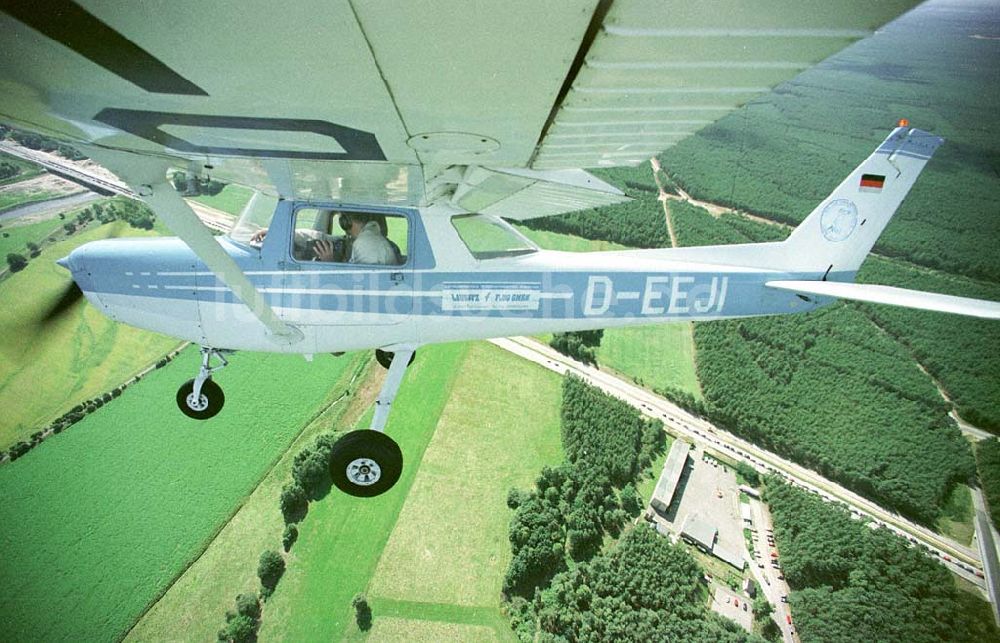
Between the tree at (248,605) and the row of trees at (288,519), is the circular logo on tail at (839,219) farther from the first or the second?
the tree at (248,605)

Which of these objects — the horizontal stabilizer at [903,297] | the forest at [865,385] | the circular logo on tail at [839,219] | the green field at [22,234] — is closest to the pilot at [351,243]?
the horizontal stabilizer at [903,297]

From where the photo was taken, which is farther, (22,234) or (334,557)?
(22,234)

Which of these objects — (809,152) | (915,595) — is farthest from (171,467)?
(809,152)

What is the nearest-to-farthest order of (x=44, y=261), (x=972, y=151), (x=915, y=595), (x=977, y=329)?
1. (x=915, y=595)
2. (x=44, y=261)
3. (x=977, y=329)
4. (x=972, y=151)

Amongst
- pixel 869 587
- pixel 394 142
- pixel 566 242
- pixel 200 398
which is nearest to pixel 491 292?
pixel 394 142

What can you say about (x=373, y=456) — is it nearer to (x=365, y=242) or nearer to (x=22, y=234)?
(x=365, y=242)

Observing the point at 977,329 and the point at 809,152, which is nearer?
the point at 977,329

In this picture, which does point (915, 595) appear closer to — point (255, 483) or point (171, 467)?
point (255, 483)

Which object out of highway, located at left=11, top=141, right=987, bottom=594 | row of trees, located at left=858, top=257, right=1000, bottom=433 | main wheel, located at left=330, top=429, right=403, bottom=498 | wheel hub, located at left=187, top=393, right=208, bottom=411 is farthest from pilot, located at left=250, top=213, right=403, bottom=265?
row of trees, located at left=858, top=257, right=1000, bottom=433
